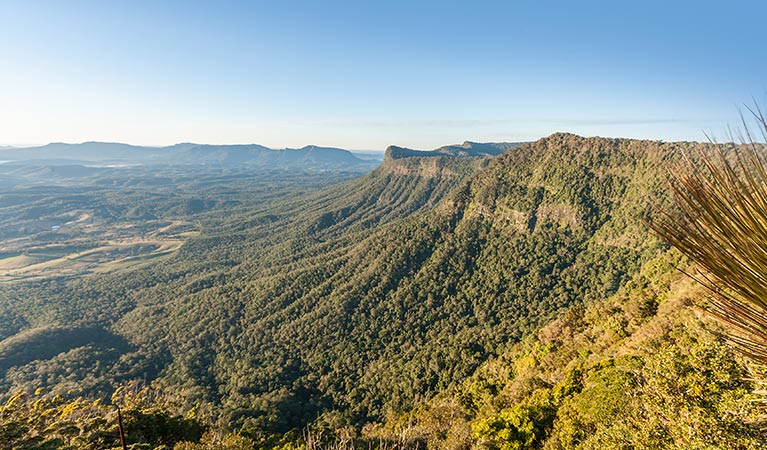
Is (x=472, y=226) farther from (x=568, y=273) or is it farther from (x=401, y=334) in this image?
(x=401, y=334)

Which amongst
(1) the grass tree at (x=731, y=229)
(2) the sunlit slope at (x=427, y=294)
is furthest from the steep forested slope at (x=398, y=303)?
(1) the grass tree at (x=731, y=229)

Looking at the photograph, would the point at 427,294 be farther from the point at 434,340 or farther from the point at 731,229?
the point at 731,229

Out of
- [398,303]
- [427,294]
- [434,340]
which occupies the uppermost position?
[427,294]

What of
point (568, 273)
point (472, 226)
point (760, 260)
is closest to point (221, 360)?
point (472, 226)

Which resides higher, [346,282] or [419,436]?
→ [419,436]

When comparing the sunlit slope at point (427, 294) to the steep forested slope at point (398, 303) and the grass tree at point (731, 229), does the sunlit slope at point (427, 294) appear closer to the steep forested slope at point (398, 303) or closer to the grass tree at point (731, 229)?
the steep forested slope at point (398, 303)

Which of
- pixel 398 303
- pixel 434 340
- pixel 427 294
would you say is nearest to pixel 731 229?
pixel 434 340
